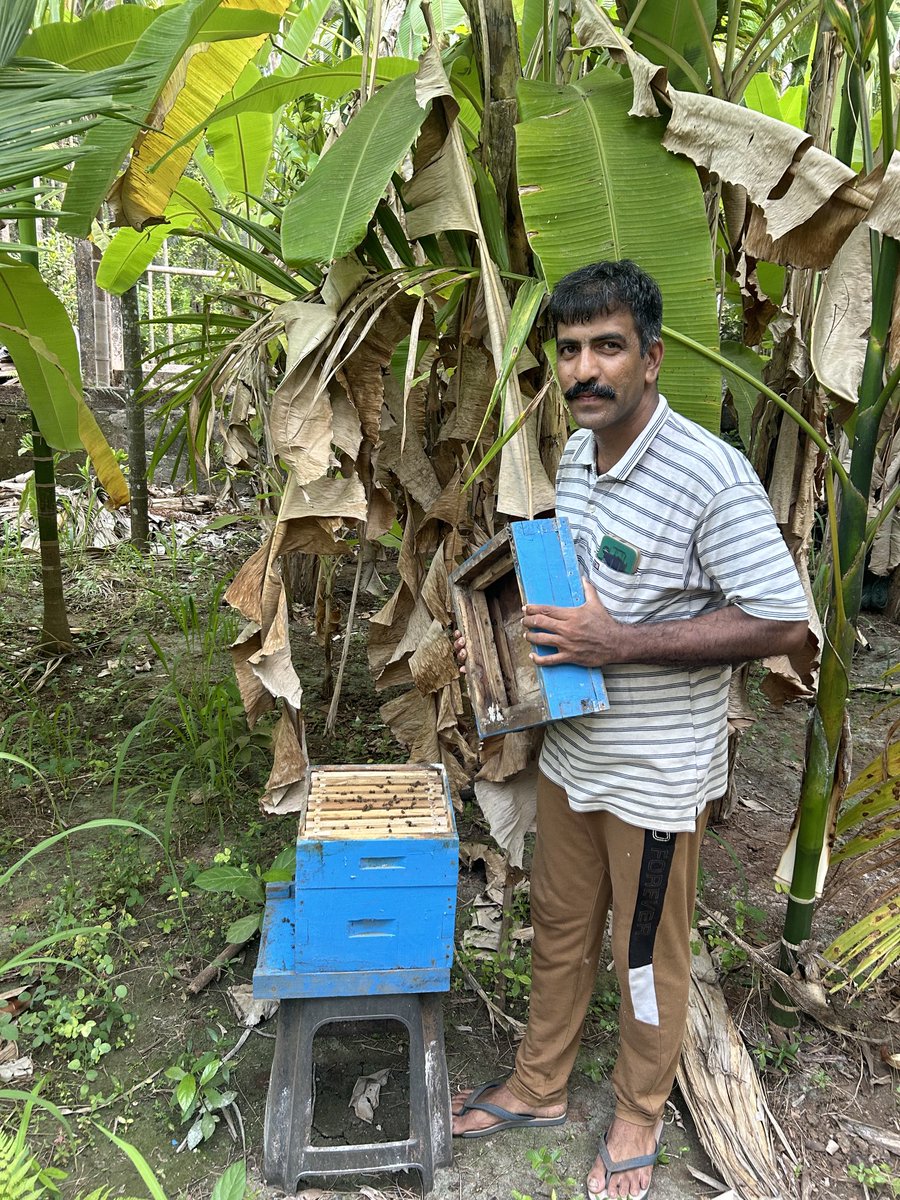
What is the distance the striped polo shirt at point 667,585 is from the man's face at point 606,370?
6cm

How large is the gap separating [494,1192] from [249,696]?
1239 mm

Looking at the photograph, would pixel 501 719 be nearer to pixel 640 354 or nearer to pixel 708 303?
pixel 640 354

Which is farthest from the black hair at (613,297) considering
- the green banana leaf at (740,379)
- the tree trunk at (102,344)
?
the tree trunk at (102,344)

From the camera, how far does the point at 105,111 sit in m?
1.63

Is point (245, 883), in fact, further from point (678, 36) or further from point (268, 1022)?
point (678, 36)

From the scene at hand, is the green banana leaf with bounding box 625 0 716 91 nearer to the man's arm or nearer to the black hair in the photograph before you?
the black hair

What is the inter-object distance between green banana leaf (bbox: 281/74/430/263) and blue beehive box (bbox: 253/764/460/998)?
3.83 ft

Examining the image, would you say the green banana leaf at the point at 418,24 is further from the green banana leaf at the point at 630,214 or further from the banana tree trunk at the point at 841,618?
the banana tree trunk at the point at 841,618

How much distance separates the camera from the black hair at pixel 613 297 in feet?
5.04

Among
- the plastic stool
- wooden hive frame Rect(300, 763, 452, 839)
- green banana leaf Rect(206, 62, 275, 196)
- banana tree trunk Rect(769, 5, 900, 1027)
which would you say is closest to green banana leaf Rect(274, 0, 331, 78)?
green banana leaf Rect(206, 62, 275, 196)

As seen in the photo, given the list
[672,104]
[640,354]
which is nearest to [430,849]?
[640,354]

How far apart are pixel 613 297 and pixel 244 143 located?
2219mm

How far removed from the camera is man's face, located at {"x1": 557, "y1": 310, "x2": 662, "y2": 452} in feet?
5.11

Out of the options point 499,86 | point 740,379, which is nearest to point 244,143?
point 499,86
